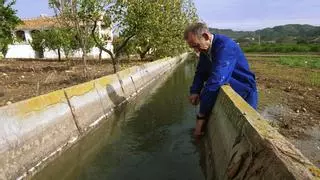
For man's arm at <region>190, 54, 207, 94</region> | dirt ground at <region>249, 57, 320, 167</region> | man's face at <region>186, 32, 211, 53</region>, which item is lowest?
dirt ground at <region>249, 57, 320, 167</region>

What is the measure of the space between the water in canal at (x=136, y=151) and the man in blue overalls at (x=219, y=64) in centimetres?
116

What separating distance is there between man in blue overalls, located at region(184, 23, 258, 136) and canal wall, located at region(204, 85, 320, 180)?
241 millimetres

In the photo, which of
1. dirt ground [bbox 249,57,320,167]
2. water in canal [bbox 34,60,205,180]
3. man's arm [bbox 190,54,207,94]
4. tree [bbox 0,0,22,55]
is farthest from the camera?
tree [bbox 0,0,22,55]

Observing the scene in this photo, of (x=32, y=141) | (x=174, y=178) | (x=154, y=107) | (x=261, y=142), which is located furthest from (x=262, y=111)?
(x=261, y=142)

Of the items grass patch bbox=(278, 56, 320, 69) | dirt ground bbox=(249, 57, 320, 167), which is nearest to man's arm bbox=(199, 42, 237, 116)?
dirt ground bbox=(249, 57, 320, 167)

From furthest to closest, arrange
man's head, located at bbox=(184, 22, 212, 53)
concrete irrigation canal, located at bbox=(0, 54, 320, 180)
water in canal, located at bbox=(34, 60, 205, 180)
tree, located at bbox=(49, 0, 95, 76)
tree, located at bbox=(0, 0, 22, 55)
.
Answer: tree, located at bbox=(0, 0, 22, 55), tree, located at bbox=(49, 0, 95, 76), water in canal, located at bbox=(34, 60, 205, 180), man's head, located at bbox=(184, 22, 212, 53), concrete irrigation canal, located at bbox=(0, 54, 320, 180)

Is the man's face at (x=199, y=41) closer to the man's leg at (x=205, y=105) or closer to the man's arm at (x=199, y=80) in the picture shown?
the man's leg at (x=205, y=105)

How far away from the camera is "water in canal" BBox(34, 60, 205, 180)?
728 centimetres

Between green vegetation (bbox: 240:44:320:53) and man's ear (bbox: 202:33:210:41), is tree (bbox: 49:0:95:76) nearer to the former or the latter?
man's ear (bbox: 202:33:210:41)

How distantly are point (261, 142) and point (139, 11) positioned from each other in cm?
1759

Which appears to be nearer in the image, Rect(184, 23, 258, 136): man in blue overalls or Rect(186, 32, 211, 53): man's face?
Rect(184, 23, 258, 136): man in blue overalls

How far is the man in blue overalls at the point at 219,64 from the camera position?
6.25m

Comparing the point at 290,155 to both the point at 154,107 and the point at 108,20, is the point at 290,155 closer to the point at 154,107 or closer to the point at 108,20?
the point at 154,107

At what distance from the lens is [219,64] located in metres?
6.18
